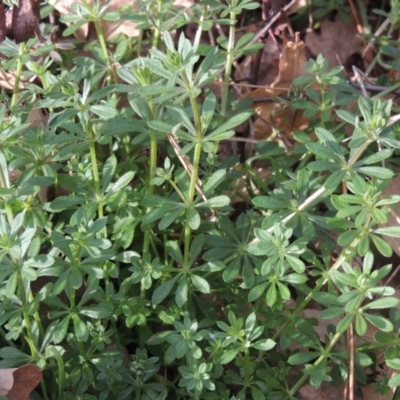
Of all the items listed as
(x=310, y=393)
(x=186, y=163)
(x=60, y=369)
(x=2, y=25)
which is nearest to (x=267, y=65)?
(x=186, y=163)

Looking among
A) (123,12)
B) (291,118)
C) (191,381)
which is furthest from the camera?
(291,118)

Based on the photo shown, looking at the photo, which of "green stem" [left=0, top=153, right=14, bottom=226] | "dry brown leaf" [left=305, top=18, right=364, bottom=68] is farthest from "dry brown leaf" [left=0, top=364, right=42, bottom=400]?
"dry brown leaf" [left=305, top=18, right=364, bottom=68]

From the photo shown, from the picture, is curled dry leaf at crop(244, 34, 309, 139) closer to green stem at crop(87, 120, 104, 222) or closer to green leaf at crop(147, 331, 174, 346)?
green stem at crop(87, 120, 104, 222)

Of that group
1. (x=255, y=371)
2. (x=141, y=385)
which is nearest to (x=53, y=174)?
(x=141, y=385)

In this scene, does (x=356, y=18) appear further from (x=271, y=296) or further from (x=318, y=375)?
(x=318, y=375)

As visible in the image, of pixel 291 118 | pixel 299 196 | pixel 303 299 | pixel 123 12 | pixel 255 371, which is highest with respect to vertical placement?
pixel 123 12

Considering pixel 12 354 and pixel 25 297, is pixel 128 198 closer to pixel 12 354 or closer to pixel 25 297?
pixel 25 297

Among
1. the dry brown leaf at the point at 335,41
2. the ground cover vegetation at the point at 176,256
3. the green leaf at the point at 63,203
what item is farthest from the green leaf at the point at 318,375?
the dry brown leaf at the point at 335,41
